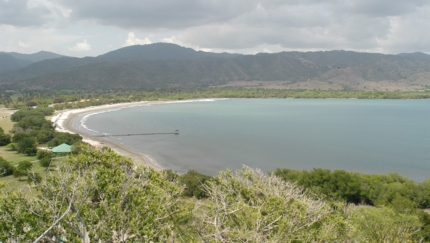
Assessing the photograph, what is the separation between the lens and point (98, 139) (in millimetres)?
46812

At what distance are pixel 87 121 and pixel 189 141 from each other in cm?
2794

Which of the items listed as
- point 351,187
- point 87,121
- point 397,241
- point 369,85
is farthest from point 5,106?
point 369,85

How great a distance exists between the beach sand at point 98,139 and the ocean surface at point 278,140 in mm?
1417

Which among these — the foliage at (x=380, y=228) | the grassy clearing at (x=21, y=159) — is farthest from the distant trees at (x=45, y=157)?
the foliage at (x=380, y=228)

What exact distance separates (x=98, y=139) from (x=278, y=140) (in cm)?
2517

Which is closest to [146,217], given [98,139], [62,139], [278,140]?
[62,139]

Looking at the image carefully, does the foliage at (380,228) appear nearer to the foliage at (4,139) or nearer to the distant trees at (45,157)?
the distant trees at (45,157)

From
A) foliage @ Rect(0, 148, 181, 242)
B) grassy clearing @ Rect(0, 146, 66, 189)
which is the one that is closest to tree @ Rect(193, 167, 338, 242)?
foliage @ Rect(0, 148, 181, 242)

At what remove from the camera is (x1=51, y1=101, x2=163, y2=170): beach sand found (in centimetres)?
3578

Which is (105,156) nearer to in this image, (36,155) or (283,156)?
(36,155)

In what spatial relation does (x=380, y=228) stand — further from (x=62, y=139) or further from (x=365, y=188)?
(x=62, y=139)

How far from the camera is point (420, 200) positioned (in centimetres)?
2225

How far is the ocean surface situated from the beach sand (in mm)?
1417

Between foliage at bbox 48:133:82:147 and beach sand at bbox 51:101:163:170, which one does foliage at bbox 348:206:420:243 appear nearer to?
beach sand at bbox 51:101:163:170
